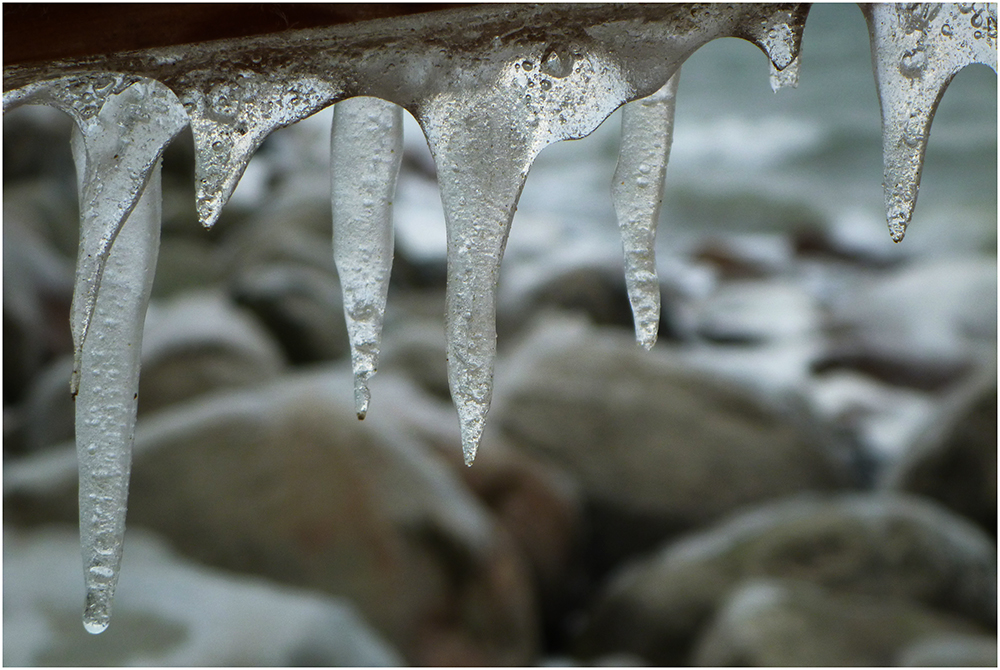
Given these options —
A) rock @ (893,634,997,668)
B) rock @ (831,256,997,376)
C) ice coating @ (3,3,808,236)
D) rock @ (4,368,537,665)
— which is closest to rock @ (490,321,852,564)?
rock @ (4,368,537,665)

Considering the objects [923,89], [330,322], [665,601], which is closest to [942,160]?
[330,322]

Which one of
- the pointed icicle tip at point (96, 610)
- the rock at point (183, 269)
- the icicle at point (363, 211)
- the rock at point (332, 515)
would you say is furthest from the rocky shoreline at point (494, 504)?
the icicle at point (363, 211)

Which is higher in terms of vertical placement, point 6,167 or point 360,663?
point 6,167

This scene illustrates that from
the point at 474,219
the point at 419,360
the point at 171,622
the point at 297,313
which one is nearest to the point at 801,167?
the point at 297,313

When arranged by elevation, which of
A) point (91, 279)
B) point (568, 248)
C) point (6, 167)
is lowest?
point (91, 279)

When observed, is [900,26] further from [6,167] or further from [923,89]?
[6,167]

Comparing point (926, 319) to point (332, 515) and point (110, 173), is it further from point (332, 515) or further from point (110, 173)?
point (110, 173)

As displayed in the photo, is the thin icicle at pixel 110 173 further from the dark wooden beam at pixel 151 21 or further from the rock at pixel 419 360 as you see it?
the rock at pixel 419 360
